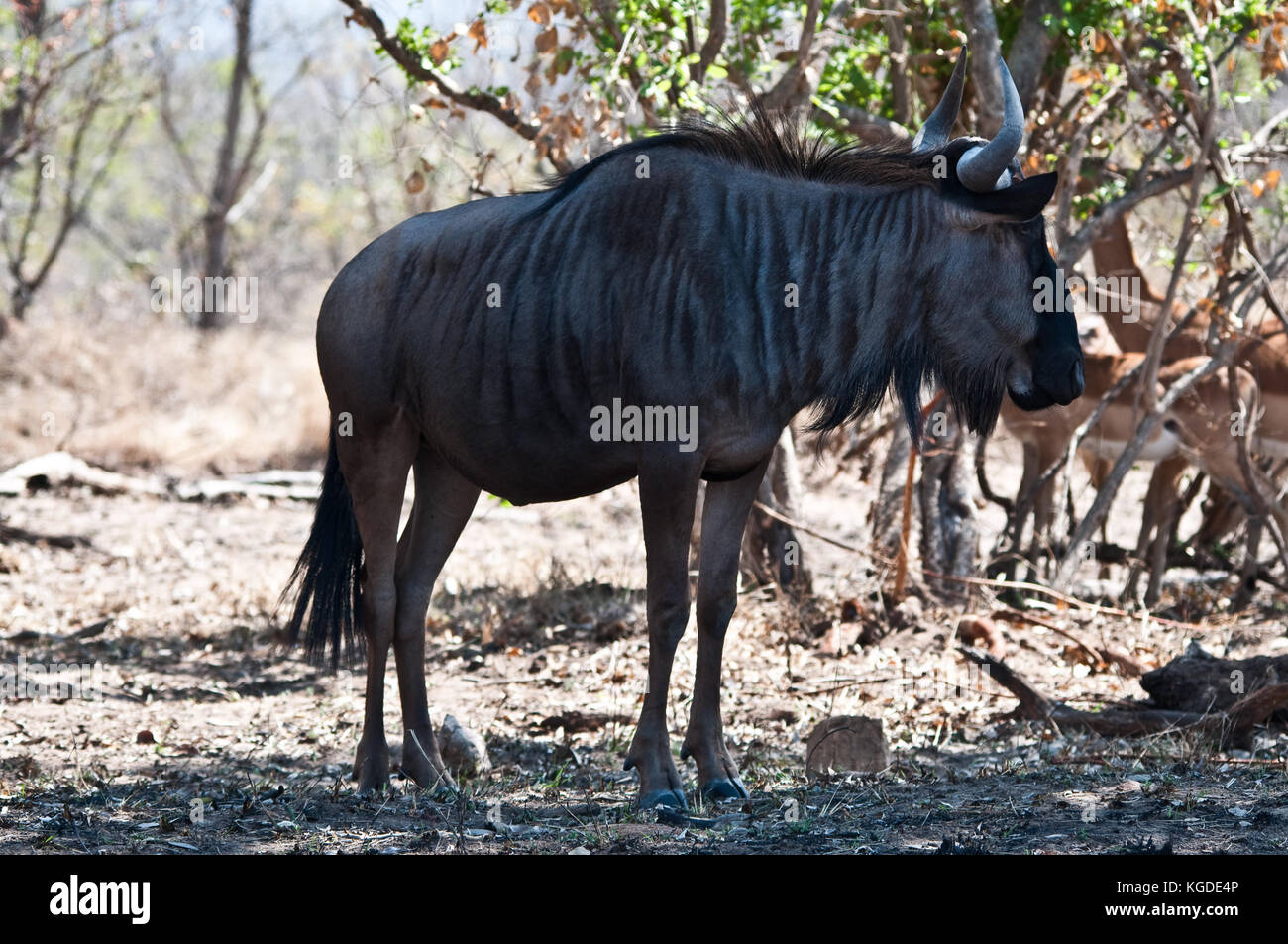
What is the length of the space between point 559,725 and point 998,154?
3.09 metres

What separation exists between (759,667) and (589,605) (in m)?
1.45

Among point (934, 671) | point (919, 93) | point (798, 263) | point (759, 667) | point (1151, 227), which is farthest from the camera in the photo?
point (1151, 227)

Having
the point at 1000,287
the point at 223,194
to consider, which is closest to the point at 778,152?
the point at 1000,287

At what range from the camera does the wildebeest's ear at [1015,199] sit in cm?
452

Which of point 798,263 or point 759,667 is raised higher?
point 798,263

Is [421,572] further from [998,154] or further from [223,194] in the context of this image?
[223,194]

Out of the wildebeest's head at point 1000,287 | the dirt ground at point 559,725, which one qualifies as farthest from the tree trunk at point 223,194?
the wildebeest's head at point 1000,287

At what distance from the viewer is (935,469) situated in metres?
8.13

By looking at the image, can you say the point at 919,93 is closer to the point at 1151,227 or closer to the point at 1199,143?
the point at 1199,143

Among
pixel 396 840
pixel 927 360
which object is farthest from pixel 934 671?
pixel 396 840

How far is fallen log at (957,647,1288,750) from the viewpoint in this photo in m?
5.35

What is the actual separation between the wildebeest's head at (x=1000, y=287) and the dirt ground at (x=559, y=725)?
1.39 m

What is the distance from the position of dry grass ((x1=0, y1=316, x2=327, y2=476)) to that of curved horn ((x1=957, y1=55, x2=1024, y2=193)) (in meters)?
11.6
